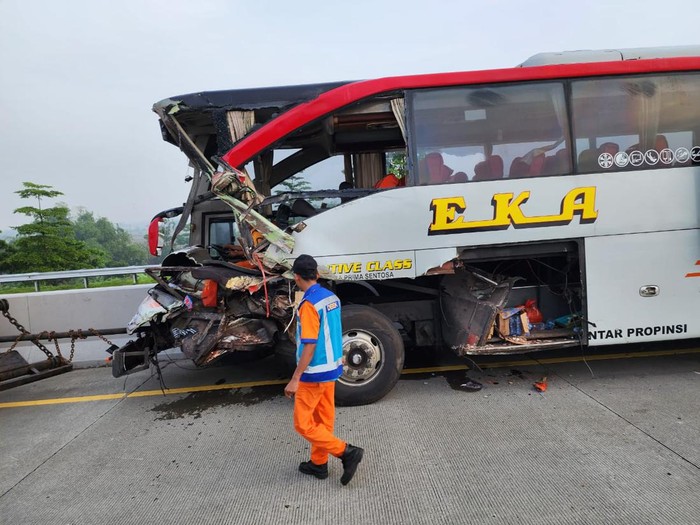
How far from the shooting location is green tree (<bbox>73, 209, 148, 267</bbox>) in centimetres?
1088

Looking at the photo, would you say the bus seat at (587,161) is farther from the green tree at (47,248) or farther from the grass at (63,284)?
the green tree at (47,248)

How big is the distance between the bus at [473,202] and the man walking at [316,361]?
1236 mm

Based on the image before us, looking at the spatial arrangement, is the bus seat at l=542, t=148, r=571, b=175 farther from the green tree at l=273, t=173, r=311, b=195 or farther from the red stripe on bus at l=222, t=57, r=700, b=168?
the green tree at l=273, t=173, r=311, b=195

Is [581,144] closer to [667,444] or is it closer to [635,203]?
[635,203]

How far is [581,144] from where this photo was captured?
433 centimetres

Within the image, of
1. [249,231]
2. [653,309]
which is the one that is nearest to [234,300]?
[249,231]

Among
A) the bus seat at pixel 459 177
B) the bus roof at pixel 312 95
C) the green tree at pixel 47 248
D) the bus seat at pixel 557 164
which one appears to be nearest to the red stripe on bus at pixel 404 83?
the bus roof at pixel 312 95

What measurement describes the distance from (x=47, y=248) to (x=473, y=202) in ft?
43.7

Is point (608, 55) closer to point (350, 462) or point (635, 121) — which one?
point (635, 121)

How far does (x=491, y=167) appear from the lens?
4309mm

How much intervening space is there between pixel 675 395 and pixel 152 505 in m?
4.63

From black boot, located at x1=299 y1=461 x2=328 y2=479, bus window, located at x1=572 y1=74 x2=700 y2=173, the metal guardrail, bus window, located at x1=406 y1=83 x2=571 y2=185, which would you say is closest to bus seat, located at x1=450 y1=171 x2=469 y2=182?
bus window, located at x1=406 y1=83 x2=571 y2=185

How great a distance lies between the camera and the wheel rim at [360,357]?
14.0 feet

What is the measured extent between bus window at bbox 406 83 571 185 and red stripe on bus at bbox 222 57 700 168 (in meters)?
0.09
